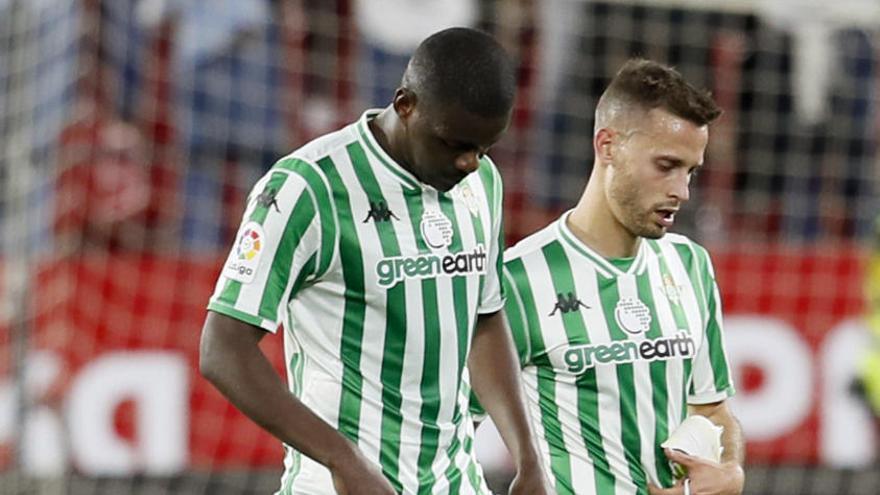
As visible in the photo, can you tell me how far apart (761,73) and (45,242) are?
11.3 feet

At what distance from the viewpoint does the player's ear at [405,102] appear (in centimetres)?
336

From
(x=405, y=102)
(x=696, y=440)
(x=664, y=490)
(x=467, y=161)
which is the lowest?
(x=664, y=490)

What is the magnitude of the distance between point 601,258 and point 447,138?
1.04m

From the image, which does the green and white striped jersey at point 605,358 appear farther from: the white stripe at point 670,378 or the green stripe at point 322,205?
the green stripe at point 322,205

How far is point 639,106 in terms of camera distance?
415 centimetres

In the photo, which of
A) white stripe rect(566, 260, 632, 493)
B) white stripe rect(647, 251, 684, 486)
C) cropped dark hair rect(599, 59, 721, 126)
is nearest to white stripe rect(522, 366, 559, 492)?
white stripe rect(566, 260, 632, 493)

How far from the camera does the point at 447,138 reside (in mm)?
3291

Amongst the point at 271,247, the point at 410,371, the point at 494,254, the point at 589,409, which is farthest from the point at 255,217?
the point at 589,409

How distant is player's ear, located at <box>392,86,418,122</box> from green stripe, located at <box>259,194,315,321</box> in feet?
0.76

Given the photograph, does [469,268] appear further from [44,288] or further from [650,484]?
[44,288]

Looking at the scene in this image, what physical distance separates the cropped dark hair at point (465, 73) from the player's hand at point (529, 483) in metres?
0.77

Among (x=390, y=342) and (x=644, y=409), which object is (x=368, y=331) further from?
(x=644, y=409)

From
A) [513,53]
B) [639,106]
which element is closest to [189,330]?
[513,53]

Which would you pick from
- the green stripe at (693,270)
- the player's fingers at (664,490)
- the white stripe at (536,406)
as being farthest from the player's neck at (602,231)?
the player's fingers at (664,490)
